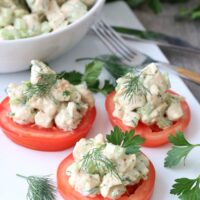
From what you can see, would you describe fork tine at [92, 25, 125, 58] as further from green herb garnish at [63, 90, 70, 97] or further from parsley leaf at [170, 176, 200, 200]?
parsley leaf at [170, 176, 200, 200]

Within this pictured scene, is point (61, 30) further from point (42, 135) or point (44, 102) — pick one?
point (42, 135)

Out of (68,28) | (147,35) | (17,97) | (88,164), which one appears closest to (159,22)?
(147,35)

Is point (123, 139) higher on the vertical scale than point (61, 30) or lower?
lower

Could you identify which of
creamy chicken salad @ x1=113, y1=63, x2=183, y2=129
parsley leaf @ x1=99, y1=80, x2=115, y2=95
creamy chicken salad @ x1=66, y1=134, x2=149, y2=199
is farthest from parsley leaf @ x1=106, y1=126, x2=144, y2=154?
parsley leaf @ x1=99, y1=80, x2=115, y2=95

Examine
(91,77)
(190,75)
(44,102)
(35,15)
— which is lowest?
(190,75)

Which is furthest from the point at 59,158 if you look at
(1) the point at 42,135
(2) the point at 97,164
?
(2) the point at 97,164

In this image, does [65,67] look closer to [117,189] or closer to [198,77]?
[198,77]
